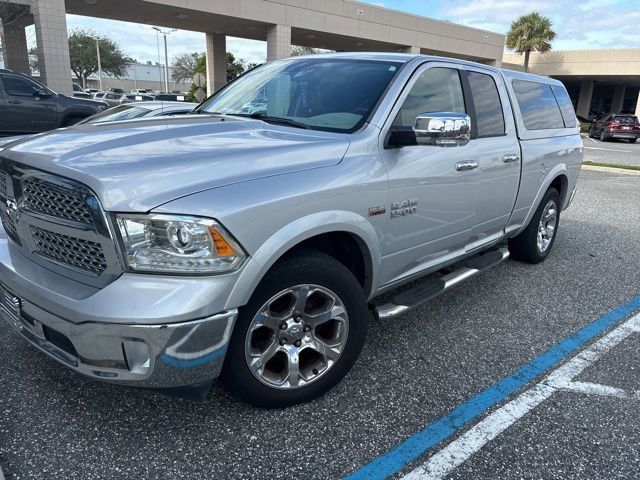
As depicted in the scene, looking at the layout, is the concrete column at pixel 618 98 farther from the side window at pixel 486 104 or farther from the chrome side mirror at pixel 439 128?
the chrome side mirror at pixel 439 128

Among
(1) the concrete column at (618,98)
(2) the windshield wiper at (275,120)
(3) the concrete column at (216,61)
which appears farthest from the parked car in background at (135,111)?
(1) the concrete column at (618,98)

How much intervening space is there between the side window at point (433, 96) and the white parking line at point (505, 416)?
179 centimetres

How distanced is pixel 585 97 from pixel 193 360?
182 feet

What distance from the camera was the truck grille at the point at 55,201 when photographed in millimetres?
2203

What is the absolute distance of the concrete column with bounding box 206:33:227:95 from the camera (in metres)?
30.3

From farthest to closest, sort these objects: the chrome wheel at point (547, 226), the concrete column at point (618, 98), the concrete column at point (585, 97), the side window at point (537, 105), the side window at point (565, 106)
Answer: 1. the concrete column at point (618, 98)
2. the concrete column at point (585, 97)
3. the side window at point (565, 106)
4. the chrome wheel at point (547, 226)
5. the side window at point (537, 105)

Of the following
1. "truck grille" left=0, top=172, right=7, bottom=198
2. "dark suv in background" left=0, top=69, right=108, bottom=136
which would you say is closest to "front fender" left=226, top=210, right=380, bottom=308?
"truck grille" left=0, top=172, right=7, bottom=198

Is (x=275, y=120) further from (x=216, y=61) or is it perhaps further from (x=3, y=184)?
(x=216, y=61)

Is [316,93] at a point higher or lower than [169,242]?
higher

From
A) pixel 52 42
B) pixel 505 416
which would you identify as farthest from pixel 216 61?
pixel 505 416

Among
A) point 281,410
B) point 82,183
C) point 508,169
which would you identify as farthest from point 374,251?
point 508,169

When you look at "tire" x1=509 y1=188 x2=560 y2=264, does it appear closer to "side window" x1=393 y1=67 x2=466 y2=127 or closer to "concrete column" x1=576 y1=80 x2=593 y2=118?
"side window" x1=393 y1=67 x2=466 y2=127

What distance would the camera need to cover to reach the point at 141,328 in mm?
2072

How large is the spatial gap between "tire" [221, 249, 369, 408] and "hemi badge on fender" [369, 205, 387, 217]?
0.37 metres
